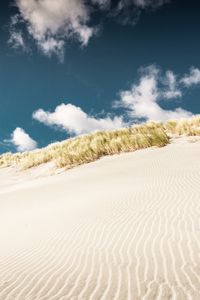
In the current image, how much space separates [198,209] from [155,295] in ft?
13.1

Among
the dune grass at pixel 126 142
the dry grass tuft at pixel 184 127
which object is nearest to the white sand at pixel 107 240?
the dune grass at pixel 126 142

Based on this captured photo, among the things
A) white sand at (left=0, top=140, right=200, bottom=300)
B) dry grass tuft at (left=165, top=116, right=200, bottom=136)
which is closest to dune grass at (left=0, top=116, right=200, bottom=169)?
dry grass tuft at (left=165, top=116, right=200, bottom=136)

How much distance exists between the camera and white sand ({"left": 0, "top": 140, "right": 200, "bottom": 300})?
4.57m

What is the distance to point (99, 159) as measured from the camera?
2130cm

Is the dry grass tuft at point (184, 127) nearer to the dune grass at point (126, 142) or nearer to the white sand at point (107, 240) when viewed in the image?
the dune grass at point (126, 142)

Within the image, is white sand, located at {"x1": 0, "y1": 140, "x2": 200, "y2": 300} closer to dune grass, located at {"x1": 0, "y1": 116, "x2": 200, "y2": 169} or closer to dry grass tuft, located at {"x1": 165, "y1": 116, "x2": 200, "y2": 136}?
dune grass, located at {"x1": 0, "y1": 116, "x2": 200, "y2": 169}

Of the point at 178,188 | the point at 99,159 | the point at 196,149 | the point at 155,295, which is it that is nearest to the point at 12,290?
the point at 155,295

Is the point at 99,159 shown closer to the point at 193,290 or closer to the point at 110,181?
the point at 110,181

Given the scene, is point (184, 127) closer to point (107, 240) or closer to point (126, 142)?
point (126, 142)

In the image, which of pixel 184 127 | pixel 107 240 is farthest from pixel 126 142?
pixel 107 240

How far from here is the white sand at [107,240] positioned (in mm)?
4570

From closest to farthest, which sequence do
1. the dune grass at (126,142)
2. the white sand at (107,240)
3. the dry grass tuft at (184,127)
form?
the white sand at (107,240) < the dune grass at (126,142) < the dry grass tuft at (184,127)

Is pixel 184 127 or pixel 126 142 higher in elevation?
pixel 184 127

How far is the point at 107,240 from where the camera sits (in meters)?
6.70
